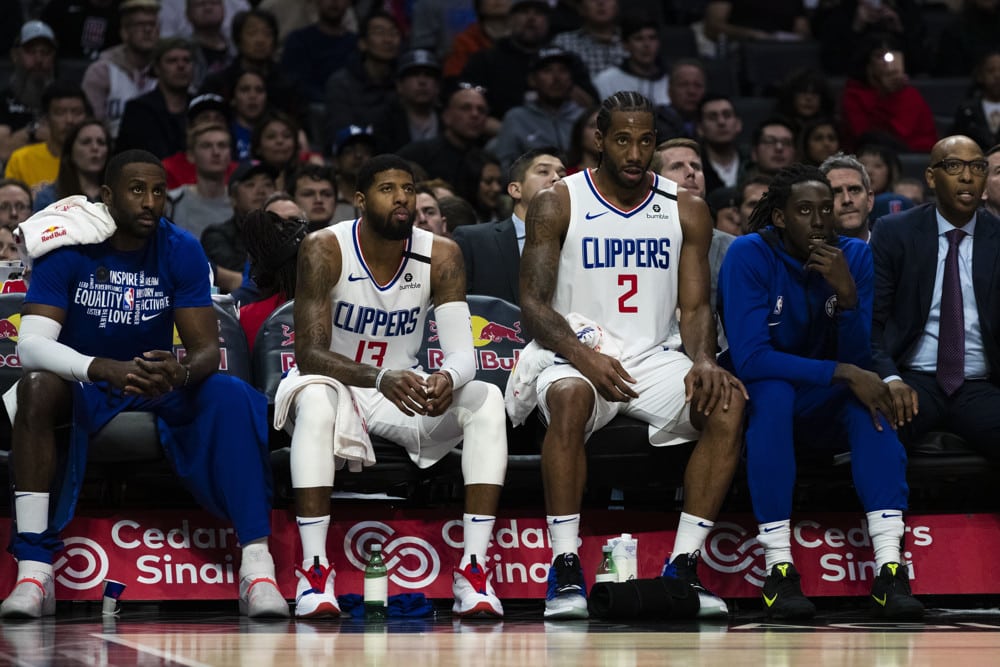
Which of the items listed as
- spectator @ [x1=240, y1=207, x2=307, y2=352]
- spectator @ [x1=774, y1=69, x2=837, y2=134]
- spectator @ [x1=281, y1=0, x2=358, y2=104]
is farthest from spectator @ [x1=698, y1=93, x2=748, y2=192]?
spectator @ [x1=240, y1=207, x2=307, y2=352]

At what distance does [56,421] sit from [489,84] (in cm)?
610

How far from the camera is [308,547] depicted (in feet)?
18.5

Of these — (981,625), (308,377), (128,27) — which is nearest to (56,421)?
(308,377)

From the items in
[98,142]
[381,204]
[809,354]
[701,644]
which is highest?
[98,142]

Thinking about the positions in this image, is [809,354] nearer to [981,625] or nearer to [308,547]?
[981,625]

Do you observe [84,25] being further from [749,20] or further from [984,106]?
[984,106]

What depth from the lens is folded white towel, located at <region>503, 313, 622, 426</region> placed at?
604cm

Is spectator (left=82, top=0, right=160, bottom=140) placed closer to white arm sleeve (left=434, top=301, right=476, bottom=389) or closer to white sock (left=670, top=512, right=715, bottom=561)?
white arm sleeve (left=434, top=301, right=476, bottom=389)

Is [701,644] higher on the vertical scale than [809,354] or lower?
lower

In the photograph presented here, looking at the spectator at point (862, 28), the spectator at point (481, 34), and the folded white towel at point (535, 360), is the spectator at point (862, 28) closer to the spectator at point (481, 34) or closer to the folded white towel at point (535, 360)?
the spectator at point (481, 34)

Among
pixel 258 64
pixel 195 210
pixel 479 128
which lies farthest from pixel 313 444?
pixel 258 64

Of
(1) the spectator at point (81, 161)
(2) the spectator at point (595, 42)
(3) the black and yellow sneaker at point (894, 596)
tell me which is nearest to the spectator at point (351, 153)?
(1) the spectator at point (81, 161)

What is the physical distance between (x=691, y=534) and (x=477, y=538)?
0.78 metres

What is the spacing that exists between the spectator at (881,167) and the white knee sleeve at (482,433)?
4470 mm
